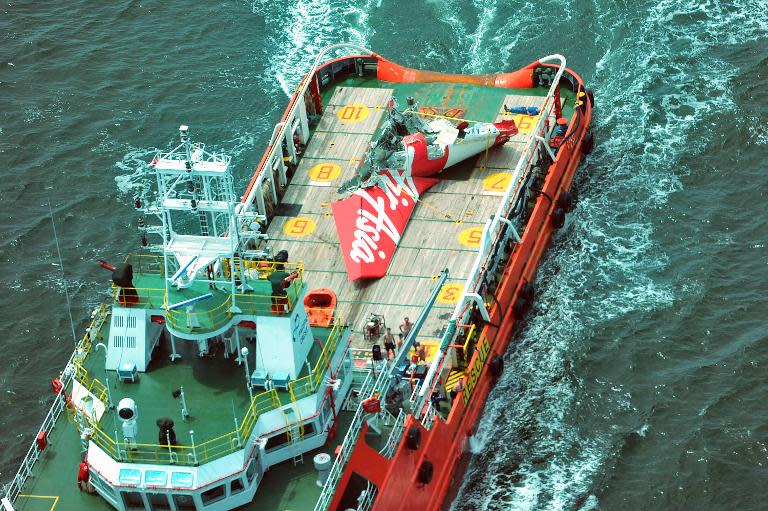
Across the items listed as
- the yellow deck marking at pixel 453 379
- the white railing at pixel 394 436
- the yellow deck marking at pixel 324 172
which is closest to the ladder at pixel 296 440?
the white railing at pixel 394 436

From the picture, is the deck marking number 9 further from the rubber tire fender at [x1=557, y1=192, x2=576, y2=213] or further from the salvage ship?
the rubber tire fender at [x1=557, y1=192, x2=576, y2=213]

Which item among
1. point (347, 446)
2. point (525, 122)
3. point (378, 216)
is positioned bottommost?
point (378, 216)

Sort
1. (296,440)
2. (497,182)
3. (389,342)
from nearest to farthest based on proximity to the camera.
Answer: (296,440), (389,342), (497,182)

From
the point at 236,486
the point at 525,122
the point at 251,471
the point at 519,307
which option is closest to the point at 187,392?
the point at 251,471

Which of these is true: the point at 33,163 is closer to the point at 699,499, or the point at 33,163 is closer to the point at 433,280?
the point at 433,280

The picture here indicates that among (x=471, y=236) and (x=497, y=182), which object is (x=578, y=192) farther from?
(x=471, y=236)
